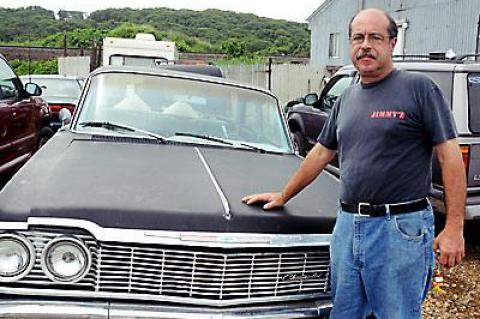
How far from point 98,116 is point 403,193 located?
7.89 feet

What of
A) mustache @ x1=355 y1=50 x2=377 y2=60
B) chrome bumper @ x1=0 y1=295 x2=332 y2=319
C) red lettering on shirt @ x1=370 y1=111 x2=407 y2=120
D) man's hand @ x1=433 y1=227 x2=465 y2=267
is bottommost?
chrome bumper @ x1=0 y1=295 x2=332 y2=319

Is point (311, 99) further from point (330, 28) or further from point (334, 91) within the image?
point (330, 28)

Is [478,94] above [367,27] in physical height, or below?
below

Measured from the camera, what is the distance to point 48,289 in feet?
8.64

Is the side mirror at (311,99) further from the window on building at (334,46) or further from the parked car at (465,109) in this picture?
the window on building at (334,46)

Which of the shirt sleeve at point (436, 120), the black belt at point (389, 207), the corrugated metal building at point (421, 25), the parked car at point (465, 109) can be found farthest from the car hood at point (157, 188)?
the corrugated metal building at point (421, 25)

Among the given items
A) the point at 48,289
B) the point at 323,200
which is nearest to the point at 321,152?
the point at 323,200

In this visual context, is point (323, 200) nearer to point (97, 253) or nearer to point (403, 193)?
point (403, 193)

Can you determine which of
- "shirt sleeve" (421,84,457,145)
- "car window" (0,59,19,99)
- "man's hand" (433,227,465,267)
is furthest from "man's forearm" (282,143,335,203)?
"car window" (0,59,19,99)

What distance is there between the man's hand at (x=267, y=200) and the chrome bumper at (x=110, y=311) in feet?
1.66

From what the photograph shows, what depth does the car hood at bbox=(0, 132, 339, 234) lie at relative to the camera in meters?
2.63

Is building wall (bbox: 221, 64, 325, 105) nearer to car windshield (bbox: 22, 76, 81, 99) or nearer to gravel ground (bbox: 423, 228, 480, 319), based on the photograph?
car windshield (bbox: 22, 76, 81, 99)

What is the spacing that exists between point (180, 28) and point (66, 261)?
71348 millimetres

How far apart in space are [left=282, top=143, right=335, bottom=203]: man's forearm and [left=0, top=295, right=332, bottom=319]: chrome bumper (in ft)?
2.14
